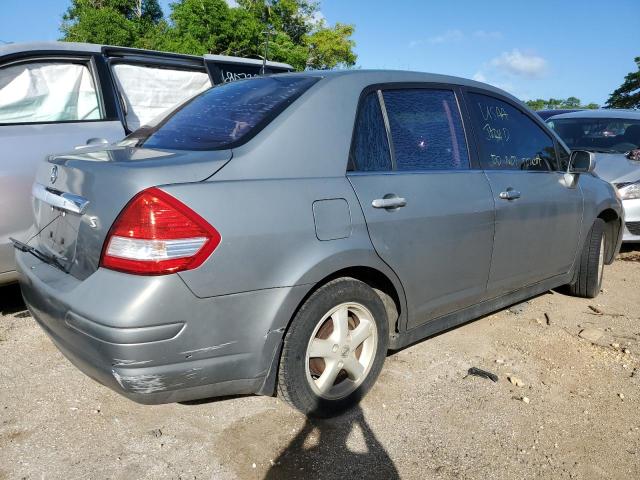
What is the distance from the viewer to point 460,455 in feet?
7.61

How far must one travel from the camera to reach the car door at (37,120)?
11.2ft

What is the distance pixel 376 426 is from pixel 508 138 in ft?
6.55

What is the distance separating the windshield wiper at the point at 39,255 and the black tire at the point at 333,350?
3.30 feet

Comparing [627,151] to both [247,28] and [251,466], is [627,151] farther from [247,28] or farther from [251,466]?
[247,28]

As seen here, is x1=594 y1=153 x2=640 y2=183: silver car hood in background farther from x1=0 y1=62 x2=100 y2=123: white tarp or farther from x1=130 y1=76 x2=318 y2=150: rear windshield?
x1=0 y1=62 x2=100 y2=123: white tarp

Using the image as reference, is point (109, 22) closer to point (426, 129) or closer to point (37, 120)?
point (37, 120)

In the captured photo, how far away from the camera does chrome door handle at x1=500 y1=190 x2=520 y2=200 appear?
311 cm

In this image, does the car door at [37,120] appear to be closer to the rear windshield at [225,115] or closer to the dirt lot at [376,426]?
the dirt lot at [376,426]

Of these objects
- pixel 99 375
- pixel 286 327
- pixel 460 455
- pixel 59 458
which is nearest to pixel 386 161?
pixel 286 327

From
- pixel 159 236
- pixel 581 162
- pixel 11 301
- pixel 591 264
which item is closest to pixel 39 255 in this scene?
pixel 159 236

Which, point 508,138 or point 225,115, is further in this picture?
point 508,138

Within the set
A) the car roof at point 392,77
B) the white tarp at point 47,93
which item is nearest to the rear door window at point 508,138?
the car roof at point 392,77

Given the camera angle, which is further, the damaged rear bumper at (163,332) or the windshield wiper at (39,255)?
the windshield wiper at (39,255)

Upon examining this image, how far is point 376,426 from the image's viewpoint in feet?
8.25
